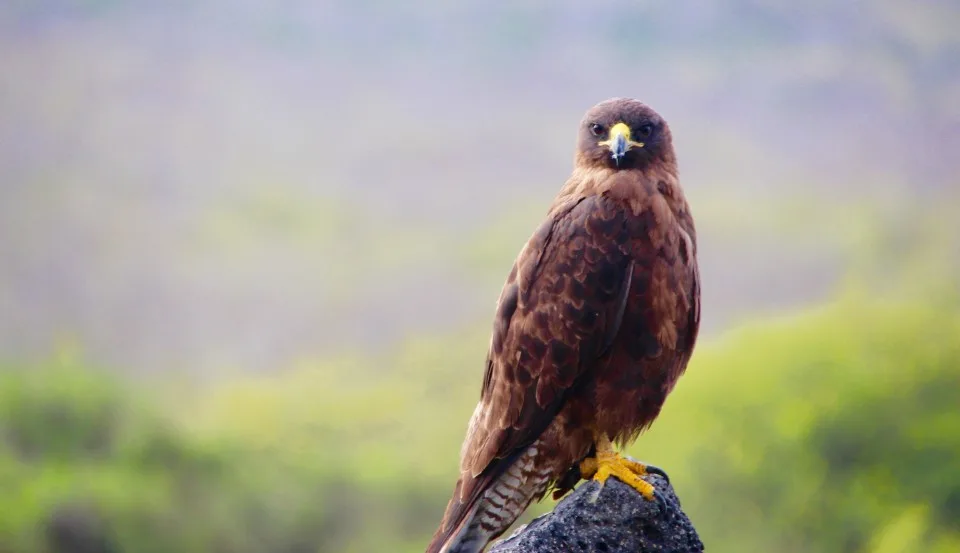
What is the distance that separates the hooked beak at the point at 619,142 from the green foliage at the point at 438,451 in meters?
3.20

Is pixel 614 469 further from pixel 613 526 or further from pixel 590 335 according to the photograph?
pixel 590 335

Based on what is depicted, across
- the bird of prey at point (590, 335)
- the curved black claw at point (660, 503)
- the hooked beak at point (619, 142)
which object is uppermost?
the hooked beak at point (619, 142)

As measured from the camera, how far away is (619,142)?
2736 millimetres

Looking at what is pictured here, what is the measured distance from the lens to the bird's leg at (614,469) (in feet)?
8.80

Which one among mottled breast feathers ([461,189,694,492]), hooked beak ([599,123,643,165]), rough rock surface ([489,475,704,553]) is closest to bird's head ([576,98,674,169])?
hooked beak ([599,123,643,165])

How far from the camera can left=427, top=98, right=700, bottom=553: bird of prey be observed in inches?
105

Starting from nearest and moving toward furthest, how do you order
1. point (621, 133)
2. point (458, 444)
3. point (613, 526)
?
point (613, 526) < point (621, 133) < point (458, 444)

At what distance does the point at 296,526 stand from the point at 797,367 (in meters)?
3.37

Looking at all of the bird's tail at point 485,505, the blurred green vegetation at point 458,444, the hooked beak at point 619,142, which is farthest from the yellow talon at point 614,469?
the blurred green vegetation at point 458,444

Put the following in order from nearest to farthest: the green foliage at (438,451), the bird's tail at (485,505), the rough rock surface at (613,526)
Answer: the rough rock surface at (613,526), the bird's tail at (485,505), the green foliage at (438,451)

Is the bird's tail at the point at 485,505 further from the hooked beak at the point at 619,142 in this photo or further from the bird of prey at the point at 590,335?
the hooked beak at the point at 619,142

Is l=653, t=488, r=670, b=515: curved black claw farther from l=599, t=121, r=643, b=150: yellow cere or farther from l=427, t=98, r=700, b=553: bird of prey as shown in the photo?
l=599, t=121, r=643, b=150: yellow cere

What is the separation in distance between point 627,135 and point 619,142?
94mm

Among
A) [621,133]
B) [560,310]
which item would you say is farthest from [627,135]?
[560,310]
